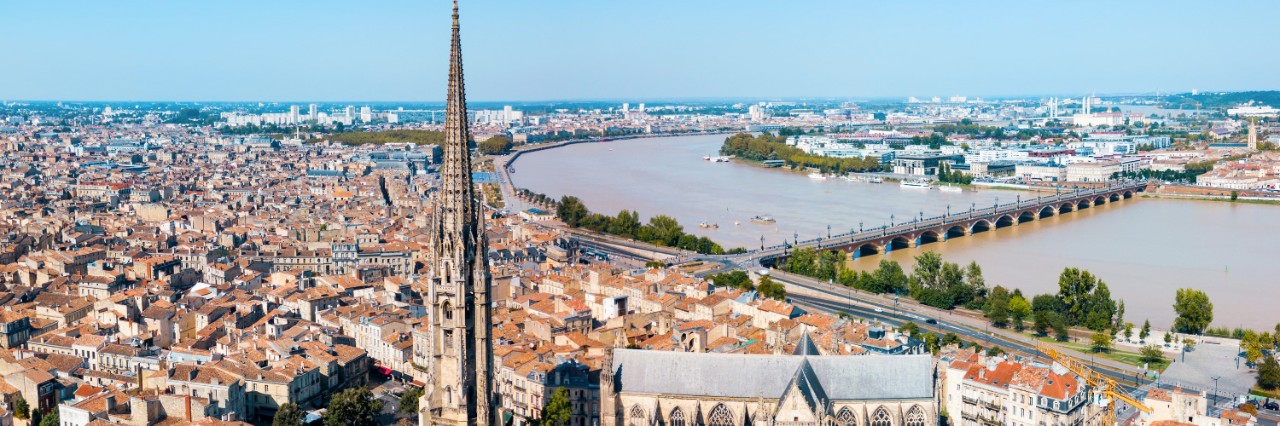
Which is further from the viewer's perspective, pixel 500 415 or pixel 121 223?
pixel 121 223

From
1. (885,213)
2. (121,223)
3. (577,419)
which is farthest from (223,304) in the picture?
(885,213)

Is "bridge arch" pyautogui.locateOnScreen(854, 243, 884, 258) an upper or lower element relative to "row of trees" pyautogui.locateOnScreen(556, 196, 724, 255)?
lower

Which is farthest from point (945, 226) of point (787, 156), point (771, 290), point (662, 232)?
point (787, 156)

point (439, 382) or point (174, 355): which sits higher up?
point (439, 382)

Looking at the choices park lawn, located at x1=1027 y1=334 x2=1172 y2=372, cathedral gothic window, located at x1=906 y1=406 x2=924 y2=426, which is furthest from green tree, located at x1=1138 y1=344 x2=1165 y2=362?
cathedral gothic window, located at x1=906 y1=406 x2=924 y2=426

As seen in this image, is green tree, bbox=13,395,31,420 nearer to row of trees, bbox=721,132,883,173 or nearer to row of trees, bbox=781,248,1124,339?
row of trees, bbox=781,248,1124,339

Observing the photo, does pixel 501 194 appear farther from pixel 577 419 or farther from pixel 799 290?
pixel 577 419
